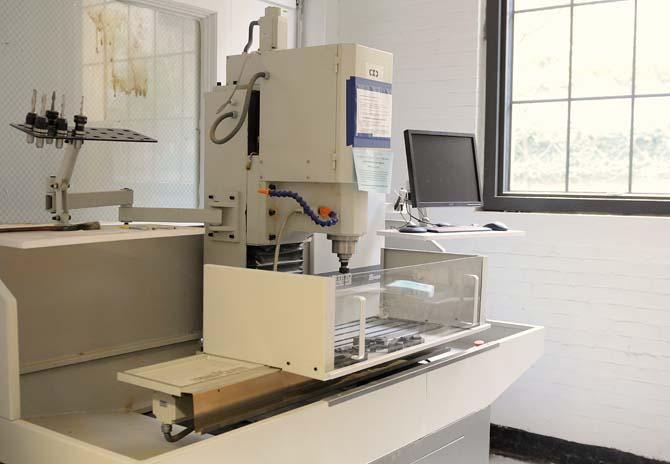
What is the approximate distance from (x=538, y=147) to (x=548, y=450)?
5.02 feet

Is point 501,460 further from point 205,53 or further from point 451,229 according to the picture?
point 205,53

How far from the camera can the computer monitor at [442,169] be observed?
2.51 m

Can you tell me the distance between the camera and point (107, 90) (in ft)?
10.4

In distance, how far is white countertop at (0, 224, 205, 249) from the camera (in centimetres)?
165

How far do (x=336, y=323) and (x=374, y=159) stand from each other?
20.6 inches

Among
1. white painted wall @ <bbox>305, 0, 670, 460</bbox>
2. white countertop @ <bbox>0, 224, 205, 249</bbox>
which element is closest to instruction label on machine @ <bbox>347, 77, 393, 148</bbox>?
white countertop @ <bbox>0, 224, 205, 249</bbox>

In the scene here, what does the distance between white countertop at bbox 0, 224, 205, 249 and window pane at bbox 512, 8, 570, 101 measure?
2276 millimetres

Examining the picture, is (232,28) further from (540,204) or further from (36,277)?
(36,277)

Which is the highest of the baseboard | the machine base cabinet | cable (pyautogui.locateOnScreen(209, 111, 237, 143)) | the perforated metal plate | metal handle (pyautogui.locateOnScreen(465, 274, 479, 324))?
cable (pyautogui.locateOnScreen(209, 111, 237, 143))

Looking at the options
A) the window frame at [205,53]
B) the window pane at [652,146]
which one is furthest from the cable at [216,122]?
the window pane at [652,146]

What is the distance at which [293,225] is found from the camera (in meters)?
2.10

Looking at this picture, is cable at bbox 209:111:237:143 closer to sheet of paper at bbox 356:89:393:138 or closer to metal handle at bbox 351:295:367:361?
sheet of paper at bbox 356:89:393:138

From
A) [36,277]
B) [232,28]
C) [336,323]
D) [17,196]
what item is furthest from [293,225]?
[232,28]

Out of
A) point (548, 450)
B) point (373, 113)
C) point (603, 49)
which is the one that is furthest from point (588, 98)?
point (373, 113)
